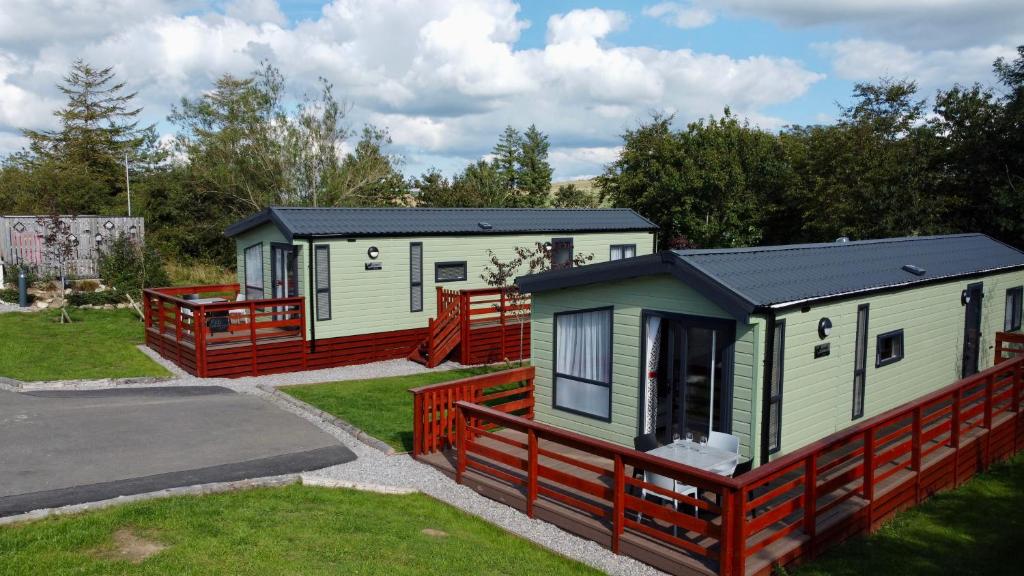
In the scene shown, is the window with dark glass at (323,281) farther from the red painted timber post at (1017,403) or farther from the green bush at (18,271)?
the green bush at (18,271)

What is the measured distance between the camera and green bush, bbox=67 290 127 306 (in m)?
21.7

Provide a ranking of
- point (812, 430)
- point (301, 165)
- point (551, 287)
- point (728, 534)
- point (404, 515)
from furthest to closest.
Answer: point (301, 165) < point (551, 287) < point (812, 430) < point (404, 515) < point (728, 534)

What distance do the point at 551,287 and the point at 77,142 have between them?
4311 centimetres

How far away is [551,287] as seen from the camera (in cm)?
1042

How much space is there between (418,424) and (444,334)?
23.6ft

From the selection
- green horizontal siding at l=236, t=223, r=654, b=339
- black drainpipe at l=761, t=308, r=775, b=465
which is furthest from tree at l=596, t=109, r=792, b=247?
black drainpipe at l=761, t=308, r=775, b=465

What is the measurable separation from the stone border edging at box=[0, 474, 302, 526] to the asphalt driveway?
38 cm

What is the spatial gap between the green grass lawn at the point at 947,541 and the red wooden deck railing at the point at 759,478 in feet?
0.48

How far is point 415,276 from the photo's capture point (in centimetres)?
1797

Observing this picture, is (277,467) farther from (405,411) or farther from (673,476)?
(673,476)

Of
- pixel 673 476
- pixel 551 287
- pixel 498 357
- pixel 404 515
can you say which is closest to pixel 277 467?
pixel 404 515

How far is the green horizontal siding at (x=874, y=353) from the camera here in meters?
8.91

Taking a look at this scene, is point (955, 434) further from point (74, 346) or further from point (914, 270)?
point (74, 346)

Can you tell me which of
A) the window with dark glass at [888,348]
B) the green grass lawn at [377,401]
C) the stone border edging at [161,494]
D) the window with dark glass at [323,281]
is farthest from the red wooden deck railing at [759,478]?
the window with dark glass at [323,281]
